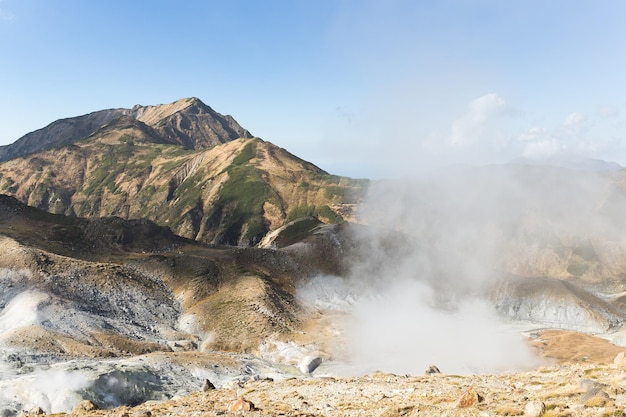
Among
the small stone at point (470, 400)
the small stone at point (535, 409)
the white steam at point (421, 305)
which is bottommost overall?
the white steam at point (421, 305)

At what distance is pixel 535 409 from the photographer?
2144 centimetres

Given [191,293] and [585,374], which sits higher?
[585,374]

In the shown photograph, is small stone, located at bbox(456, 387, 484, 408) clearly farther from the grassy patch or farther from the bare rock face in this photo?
the grassy patch

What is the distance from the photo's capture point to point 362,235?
163 m

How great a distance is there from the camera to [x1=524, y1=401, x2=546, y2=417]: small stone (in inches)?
834

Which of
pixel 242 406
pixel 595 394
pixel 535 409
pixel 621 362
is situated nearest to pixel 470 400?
pixel 535 409

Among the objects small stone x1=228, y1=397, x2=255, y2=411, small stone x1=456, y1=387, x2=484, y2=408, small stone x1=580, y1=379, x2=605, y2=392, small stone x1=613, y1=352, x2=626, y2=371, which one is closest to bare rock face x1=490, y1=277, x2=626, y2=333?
small stone x1=613, y1=352, x2=626, y2=371

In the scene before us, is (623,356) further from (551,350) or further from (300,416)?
(551,350)

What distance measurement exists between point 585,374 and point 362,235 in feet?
431

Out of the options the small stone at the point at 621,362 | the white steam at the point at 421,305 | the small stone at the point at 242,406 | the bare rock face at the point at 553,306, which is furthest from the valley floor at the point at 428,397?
the bare rock face at the point at 553,306

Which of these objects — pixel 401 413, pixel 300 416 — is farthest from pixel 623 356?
pixel 300 416

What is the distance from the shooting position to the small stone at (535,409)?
21.2m

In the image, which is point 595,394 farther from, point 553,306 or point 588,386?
point 553,306

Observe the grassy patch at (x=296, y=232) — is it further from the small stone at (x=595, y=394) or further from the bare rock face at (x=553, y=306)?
the small stone at (x=595, y=394)
